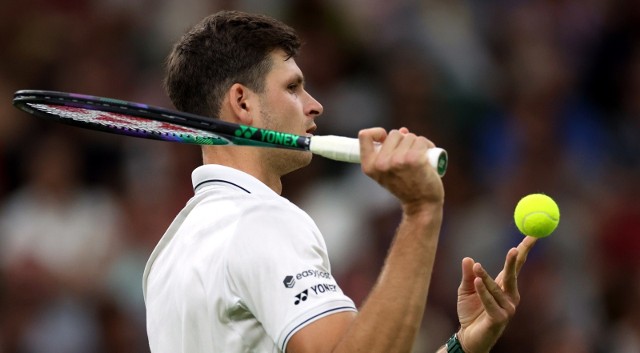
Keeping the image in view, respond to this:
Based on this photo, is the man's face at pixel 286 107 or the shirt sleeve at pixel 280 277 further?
the man's face at pixel 286 107

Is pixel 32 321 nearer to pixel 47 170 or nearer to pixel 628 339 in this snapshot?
pixel 47 170

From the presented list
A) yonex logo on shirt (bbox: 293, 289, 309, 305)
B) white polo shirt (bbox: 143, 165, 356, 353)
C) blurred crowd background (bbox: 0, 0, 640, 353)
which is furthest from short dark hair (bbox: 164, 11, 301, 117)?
blurred crowd background (bbox: 0, 0, 640, 353)

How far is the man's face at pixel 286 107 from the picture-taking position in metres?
4.32

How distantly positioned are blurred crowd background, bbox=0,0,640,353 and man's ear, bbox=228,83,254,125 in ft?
11.6

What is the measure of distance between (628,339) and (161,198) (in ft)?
11.6

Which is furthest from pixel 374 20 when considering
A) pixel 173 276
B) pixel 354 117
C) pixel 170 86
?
pixel 173 276

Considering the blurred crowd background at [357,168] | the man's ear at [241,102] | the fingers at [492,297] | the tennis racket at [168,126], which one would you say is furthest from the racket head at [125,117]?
the blurred crowd background at [357,168]

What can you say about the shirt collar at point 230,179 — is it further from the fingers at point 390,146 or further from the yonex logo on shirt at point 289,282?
the fingers at point 390,146

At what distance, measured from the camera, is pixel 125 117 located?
13.7ft

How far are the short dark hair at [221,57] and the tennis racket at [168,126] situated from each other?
0.27 metres

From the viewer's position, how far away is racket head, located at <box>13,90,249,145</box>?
3855mm

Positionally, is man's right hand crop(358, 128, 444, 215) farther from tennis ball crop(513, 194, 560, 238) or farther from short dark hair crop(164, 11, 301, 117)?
tennis ball crop(513, 194, 560, 238)

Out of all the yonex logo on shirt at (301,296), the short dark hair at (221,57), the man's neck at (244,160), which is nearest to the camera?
the yonex logo on shirt at (301,296)

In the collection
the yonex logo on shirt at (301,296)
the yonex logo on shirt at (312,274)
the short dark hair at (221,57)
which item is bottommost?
the yonex logo on shirt at (301,296)
